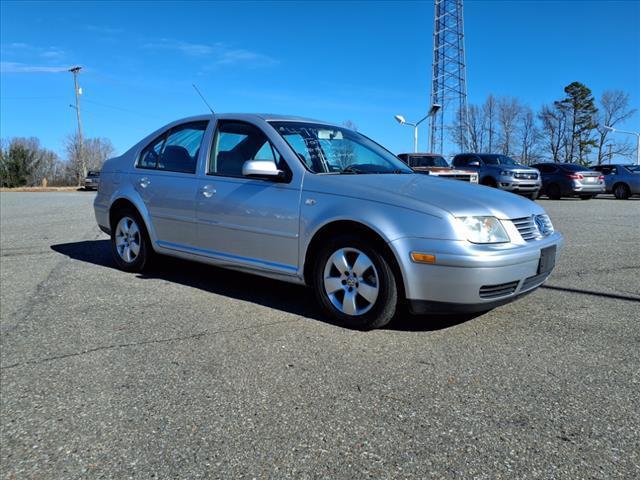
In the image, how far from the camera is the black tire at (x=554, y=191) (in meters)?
20.5

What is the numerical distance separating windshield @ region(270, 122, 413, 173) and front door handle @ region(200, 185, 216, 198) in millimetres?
797

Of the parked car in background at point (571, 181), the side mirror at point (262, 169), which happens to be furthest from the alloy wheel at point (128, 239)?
the parked car in background at point (571, 181)

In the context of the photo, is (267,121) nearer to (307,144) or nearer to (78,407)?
(307,144)

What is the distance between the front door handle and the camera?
466cm

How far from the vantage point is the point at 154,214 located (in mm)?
5270

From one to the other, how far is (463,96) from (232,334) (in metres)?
50.1

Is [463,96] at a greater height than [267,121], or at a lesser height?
greater

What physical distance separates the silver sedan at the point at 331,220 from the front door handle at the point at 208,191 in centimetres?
1

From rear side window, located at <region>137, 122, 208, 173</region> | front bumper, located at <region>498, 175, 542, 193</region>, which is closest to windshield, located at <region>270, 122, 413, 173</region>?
rear side window, located at <region>137, 122, 208, 173</region>

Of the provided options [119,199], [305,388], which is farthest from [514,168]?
[305,388]

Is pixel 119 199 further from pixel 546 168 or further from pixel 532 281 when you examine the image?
pixel 546 168

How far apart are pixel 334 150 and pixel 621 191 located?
21.2m

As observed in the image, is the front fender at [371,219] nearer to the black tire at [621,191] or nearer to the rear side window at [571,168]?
the rear side window at [571,168]

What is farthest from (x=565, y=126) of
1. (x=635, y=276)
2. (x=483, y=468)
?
(x=483, y=468)
